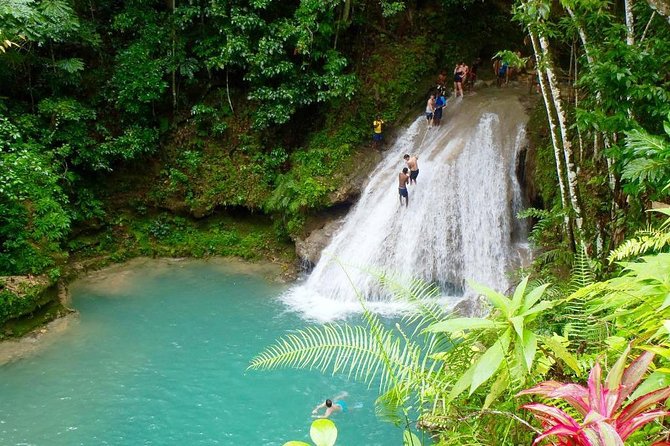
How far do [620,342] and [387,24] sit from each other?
13.7m

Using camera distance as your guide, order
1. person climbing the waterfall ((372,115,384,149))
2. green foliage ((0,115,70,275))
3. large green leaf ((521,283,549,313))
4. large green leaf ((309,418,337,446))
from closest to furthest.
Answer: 1. large green leaf ((309,418,337,446))
2. large green leaf ((521,283,549,313))
3. green foliage ((0,115,70,275))
4. person climbing the waterfall ((372,115,384,149))

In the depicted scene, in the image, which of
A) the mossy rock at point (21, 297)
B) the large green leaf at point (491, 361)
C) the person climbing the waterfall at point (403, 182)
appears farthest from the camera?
the person climbing the waterfall at point (403, 182)

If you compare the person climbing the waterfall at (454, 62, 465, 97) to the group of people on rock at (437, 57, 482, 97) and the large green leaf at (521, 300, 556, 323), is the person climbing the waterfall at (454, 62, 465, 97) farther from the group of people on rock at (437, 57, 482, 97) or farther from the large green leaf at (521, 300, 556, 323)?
the large green leaf at (521, 300, 556, 323)

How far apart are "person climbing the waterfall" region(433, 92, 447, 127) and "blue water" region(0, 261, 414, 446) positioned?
5.80 meters

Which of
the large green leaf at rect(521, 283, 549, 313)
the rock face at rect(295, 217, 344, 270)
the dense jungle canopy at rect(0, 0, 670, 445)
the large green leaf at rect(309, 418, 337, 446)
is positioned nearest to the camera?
the large green leaf at rect(309, 418, 337, 446)

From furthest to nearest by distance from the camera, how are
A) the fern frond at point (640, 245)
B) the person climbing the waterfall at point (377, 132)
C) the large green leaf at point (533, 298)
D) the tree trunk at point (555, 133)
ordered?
the person climbing the waterfall at point (377, 132), the tree trunk at point (555, 133), the fern frond at point (640, 245), the large green leaf at point (533, 298)

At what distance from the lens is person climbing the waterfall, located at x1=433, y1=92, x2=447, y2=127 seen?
12578mm

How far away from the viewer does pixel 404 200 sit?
36.9 ft

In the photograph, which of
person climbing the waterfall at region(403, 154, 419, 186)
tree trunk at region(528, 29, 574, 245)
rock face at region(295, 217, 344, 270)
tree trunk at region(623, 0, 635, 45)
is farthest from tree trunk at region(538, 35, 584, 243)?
rock face at region(295, 217, 344, 270)

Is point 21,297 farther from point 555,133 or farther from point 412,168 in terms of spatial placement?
point 555,133

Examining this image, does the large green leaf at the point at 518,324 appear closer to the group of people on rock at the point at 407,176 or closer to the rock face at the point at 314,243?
the group of people on rock at the point at 407,176

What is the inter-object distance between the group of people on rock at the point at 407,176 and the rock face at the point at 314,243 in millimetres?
1779

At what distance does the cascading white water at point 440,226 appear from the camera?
10.4 metres

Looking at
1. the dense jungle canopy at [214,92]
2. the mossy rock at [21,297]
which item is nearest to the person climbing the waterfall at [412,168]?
the dense jungle canopy at [214,92]
